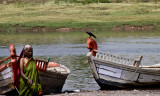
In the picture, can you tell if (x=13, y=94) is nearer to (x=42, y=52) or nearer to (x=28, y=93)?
(x=28, y=93)

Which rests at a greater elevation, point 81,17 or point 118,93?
point 118,93

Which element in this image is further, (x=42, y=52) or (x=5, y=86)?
(x=42, y=52)

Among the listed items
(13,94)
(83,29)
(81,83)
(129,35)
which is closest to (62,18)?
(83,29)

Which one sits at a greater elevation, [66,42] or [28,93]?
[28,93]

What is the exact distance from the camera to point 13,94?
15.2 m

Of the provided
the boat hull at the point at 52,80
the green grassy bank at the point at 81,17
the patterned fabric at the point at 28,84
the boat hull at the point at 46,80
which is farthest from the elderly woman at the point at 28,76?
the green grassy bank at the point at 81,17

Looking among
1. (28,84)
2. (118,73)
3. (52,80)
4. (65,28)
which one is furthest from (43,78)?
(65,28)

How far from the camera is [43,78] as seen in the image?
15438 mm

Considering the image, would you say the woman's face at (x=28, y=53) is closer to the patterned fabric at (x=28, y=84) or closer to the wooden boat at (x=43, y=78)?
the patterned fabric at (x=28, y=84)

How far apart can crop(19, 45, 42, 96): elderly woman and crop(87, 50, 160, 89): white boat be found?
582 cm

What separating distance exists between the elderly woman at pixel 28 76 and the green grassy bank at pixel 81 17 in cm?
3651

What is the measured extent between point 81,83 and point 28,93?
847 cm

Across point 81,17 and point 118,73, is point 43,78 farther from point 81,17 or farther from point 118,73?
point 81,17

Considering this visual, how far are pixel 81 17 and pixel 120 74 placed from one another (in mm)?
36020
